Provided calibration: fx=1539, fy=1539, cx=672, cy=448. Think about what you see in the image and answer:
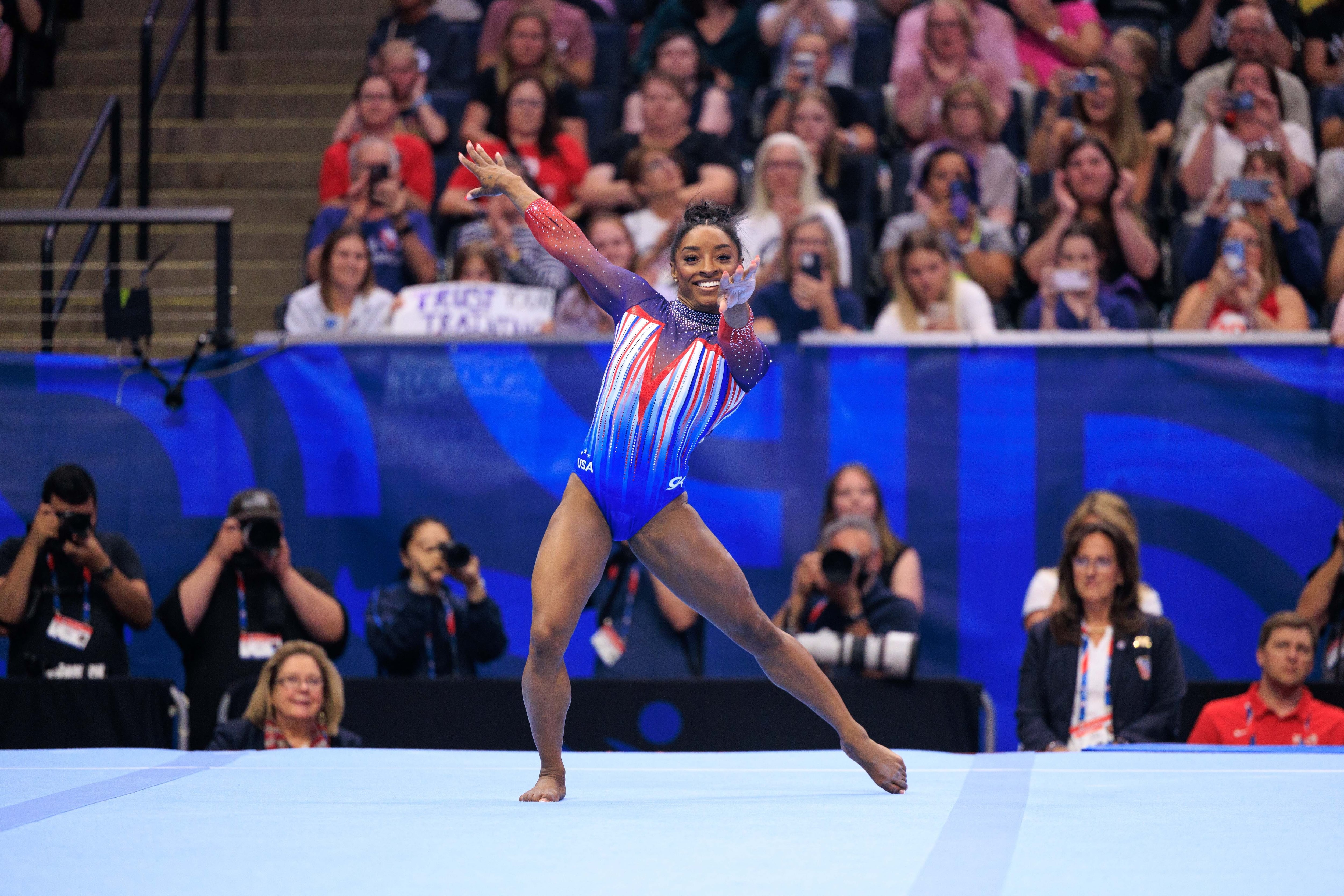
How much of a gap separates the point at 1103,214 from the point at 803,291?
1627 mm

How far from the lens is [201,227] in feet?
28.8

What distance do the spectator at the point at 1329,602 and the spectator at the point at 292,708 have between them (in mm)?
3581

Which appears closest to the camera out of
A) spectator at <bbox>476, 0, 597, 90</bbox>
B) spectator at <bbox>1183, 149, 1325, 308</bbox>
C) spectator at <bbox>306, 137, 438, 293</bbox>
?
spectator at <bbox>1183, 149, 1325, 308</bbox>

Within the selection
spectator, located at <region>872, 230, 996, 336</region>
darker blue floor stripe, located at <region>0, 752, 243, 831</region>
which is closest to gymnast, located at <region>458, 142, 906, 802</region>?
darker blue floor stripe, located at <region>0, 752, 243, 831</region>

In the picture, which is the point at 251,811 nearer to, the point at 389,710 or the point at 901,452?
the point at 389,710

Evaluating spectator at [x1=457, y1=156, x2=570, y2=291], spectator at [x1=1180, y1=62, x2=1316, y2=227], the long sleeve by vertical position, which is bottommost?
the long sleeve

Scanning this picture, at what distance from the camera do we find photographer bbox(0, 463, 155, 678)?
19.1 ft

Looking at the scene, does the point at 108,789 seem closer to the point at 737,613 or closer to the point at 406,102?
the point at 737,613

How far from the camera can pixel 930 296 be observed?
6.79 metres

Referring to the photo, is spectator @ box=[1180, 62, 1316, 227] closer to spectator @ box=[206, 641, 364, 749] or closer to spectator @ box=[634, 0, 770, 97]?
spectator @ box=[634, 0, 770, 97]

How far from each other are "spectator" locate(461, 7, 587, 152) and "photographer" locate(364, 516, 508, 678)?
293cm

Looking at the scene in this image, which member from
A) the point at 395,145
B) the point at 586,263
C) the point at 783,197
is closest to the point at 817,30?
the point at 783,197

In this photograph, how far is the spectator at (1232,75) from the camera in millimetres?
7953

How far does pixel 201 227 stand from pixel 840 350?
4.25m
